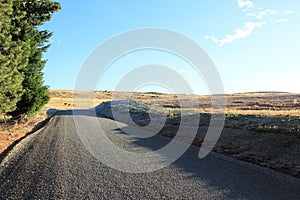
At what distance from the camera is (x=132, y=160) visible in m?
10.4

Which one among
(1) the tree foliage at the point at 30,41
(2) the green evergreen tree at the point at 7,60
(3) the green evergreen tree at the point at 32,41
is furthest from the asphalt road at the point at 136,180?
(3) the green evergreen tree at the point at 32,41

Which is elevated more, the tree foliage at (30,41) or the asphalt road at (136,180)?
the tree foliage at (30,41)

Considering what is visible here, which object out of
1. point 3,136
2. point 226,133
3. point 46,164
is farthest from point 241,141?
point 3,136

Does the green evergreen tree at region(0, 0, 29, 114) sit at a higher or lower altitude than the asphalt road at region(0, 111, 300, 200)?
higher

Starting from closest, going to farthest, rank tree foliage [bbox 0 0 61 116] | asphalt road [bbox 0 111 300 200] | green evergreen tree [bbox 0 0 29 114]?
asphalt road [bbox 0 111 300 200], green evergreen tree [bbox 0 0 29 114], tree foliage [bbox 0 0 61 116]

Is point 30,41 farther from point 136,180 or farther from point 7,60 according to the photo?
point 136,180

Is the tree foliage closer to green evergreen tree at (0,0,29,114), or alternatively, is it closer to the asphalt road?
green evergreen tree at (0,0,29,114)

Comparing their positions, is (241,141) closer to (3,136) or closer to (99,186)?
(99,186)

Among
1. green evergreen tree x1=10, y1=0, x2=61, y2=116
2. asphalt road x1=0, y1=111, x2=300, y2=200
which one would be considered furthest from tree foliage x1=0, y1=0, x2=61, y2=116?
asphalt road x1=0, y1=111, x2=300, y2=200

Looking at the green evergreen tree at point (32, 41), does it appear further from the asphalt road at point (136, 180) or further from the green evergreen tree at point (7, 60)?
the asphalt road at point (136, 180)

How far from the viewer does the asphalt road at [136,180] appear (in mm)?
6523

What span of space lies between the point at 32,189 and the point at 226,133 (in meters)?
12.0

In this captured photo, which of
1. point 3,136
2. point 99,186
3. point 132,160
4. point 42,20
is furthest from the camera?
point 42,20

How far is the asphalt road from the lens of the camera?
6.52 metres
